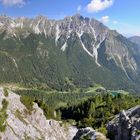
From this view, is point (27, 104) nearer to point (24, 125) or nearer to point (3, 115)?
point (24, 125)

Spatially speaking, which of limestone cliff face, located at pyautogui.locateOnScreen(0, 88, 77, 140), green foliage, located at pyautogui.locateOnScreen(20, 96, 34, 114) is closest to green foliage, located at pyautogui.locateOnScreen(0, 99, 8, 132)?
limestone cliff face, located at pyautogui.locateOnScreen(0, 88, 77, 140)

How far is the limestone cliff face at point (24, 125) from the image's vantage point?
12631 cm

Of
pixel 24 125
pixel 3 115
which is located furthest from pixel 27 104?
pixel 3 115

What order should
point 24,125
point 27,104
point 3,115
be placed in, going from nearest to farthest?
point 3,115 < point 24,125 < point 27,104

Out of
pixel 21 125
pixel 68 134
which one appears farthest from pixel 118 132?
pixel 68 134

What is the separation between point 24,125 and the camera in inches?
5433

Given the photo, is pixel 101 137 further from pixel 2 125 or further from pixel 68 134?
pixel 68 134

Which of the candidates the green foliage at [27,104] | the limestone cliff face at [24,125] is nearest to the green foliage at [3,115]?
the limestone cliff face at [24,125]

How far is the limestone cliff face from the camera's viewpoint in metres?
126

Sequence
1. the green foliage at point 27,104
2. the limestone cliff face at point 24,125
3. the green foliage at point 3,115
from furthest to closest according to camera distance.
A: the green foliage at point 27,104, the limestone cliff face at point 24,125, the green foliage at point 3,115

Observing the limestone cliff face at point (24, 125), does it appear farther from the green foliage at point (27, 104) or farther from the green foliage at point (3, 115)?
the green foliage at point (27, 104)

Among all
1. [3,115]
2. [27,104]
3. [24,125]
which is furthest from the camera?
[27,104]

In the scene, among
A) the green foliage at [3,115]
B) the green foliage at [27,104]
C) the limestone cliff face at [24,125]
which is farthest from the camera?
the green foliage at [27,104]

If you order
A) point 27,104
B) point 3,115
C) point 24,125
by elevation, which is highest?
point 3,115
